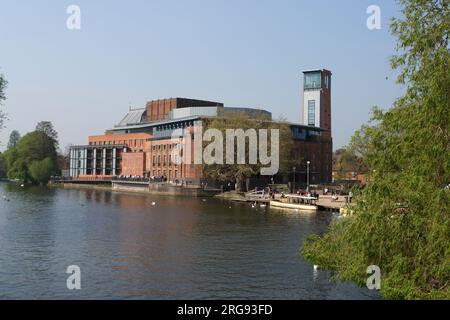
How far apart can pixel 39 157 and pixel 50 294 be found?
169m

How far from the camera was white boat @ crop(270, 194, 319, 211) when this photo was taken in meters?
78.3

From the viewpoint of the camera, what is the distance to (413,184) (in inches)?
733

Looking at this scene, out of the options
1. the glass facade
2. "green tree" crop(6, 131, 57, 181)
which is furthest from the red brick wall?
the glass facade

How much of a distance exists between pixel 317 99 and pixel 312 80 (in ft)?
24.3

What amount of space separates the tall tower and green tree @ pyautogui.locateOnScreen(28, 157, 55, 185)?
90.3 meters

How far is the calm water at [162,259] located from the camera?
2748 centimetres

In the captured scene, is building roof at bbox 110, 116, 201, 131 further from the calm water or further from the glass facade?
the calm water

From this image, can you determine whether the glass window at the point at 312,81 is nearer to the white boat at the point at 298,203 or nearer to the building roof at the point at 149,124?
the building roof at the point at 149,124

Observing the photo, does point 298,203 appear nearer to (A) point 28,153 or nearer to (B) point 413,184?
(B) point 413,184

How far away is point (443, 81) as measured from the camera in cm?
1873

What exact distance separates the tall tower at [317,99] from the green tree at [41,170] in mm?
90275

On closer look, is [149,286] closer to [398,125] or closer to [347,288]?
[347,288]

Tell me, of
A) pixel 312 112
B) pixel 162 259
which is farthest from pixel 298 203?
pixel 312 112

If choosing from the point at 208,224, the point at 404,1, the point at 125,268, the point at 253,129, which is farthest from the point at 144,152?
the point at 404,1
